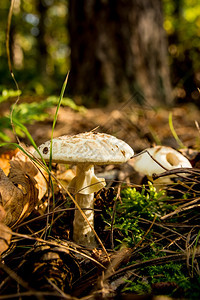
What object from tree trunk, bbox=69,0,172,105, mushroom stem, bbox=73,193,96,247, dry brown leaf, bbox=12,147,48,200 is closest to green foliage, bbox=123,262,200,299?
mushroom stem, bbox=73,193,96,247

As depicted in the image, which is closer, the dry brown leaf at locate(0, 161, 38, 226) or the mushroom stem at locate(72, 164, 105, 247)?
the dry brown leaf at locate(0, 161, 38, 226)

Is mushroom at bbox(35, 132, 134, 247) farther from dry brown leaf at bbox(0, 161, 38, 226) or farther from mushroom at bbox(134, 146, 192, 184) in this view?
mushroom at bbox(134, 146, 192, 184)

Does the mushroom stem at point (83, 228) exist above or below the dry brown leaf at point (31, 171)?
below

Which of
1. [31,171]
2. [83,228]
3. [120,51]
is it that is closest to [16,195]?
[31,171]

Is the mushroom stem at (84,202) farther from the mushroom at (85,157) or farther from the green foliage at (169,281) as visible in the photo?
the green foliage at (169,281)

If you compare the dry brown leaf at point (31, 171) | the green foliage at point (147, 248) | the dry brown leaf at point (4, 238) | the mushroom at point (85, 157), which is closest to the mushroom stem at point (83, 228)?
the mushroom at point (85, 157)

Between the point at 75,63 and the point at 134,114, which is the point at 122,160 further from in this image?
the point at 75,63

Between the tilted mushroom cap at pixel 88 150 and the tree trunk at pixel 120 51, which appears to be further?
the tree trunk at pixel 120 51
